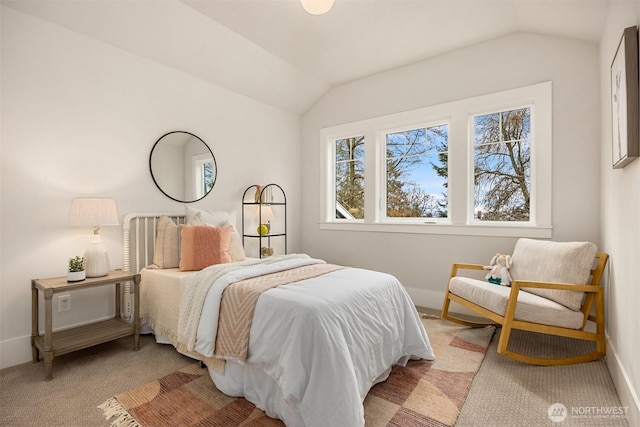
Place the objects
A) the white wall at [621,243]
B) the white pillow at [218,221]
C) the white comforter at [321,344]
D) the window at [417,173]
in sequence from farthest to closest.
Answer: the window at [417,173] → the white pillow at [218,221] → the white wall at [621,243] → the white comforter at [321,344]

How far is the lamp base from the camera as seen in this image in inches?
97.5

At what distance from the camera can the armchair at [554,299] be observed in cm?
227

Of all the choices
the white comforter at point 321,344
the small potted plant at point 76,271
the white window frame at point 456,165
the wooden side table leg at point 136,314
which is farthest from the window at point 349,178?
the small potted plant at point 76,271

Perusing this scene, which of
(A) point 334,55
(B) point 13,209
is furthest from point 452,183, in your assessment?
(B) point 13,209

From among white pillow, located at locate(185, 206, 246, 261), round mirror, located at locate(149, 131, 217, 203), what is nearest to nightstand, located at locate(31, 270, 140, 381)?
A: white pillow, located at locate(185, 206, 246, 261)

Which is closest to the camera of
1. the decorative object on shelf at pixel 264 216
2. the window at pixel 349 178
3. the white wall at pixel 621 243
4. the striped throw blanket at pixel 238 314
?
the white wall at pixel 621 243

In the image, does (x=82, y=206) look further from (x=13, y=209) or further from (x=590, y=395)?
(x=590, y=395)

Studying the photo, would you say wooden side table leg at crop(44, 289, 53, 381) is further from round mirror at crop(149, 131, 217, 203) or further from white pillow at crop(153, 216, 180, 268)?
round mirror at crop(149, 131, 217, 203)

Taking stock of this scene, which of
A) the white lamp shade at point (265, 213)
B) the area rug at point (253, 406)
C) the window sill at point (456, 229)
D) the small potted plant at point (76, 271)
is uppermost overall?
the white lamp shade at point (265, 213)

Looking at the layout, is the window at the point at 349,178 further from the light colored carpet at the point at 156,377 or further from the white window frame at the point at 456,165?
the light colored carpet at the point at 156,377

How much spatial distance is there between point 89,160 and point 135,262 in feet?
3.10

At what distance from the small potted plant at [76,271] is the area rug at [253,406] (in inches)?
36.2

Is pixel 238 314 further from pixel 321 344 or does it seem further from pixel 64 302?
pixel 64 302

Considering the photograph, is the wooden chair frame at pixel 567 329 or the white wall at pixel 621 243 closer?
the white wall at pixel 621 243
